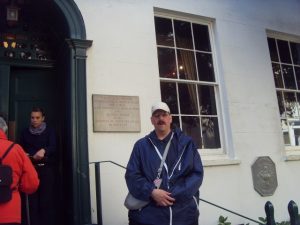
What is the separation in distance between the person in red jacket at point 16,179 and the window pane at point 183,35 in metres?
3.81

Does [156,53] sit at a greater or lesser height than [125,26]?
lesser

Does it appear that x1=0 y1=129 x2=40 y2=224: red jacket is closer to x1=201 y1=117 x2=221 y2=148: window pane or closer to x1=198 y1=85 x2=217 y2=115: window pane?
x1=201 y1=117 x2=221 y2=148: window pane

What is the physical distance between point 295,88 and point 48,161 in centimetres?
531

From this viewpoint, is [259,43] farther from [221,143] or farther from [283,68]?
[221,143]

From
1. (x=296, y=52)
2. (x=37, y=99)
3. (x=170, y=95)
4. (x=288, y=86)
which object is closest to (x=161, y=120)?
(x=37, y=99)

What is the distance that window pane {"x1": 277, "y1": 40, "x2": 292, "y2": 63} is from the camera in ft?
24.7

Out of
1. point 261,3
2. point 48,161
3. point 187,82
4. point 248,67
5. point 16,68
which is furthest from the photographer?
point 261,3

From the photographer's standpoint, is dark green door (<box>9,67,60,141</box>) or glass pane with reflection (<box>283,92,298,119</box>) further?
glass pane with reflection (<box>283,92,298,119</box>)

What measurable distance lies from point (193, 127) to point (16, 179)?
3.51m

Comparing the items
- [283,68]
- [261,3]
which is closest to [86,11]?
[261,3]

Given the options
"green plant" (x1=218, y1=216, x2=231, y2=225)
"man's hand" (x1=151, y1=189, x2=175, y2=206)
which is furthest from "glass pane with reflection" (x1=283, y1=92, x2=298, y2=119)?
"man's hand" (x1=151, y1=189, x2=175, y2=206)

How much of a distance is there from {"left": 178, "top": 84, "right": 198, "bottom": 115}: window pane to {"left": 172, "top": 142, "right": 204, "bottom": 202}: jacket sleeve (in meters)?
2.85

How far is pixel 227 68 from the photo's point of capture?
636cm

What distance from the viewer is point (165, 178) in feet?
9.84
